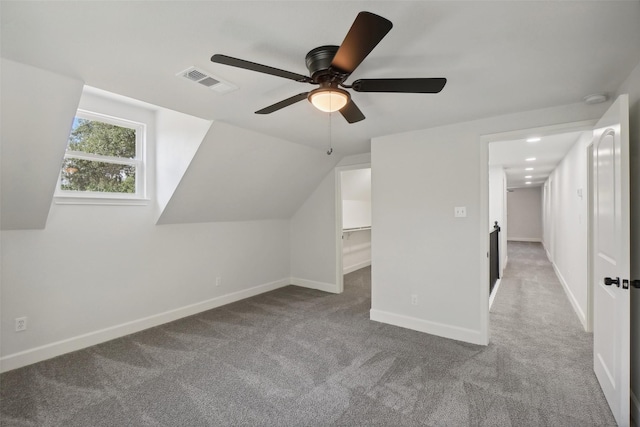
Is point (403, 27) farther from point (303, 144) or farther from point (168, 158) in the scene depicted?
point (168, 158)

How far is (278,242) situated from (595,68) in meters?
4.50

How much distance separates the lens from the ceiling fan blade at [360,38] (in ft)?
3.70

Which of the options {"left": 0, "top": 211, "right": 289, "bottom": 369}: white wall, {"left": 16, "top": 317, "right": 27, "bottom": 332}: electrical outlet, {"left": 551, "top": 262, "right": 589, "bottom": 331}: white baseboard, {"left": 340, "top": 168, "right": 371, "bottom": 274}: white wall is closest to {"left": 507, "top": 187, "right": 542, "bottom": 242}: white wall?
{"left": 551, "top": 262, "right": 589, "bottom": 331}: white baseboard

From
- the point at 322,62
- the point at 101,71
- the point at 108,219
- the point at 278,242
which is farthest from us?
the point at 278,242

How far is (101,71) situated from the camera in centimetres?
192

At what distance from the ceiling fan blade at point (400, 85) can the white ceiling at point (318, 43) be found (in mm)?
245

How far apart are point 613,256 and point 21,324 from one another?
15.4 feet

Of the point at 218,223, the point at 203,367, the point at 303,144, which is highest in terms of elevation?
the point at 303,144

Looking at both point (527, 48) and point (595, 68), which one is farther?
point (595, 68)

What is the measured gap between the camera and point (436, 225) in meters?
3.35

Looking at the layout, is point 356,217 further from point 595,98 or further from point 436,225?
point 595,98

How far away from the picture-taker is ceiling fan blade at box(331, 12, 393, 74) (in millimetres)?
1128

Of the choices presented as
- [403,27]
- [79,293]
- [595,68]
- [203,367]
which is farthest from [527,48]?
[79,293]

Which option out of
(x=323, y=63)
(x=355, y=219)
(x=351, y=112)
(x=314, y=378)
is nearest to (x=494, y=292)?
(x=355, y=219)
